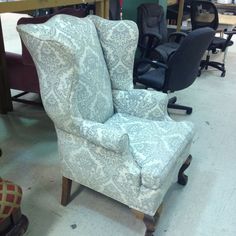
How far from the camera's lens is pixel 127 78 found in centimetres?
187

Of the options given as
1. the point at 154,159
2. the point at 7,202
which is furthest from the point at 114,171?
the point at 7,202

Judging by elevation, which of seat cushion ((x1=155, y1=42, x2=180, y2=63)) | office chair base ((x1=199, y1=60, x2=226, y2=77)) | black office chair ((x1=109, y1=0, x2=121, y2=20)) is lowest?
office chair base ((x1=199, y1=60, x2=226, y2=77))

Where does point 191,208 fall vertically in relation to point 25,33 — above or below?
below

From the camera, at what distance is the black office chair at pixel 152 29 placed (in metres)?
3.29

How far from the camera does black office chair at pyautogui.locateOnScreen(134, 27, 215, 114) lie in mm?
2207

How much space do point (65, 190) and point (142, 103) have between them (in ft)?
2.33

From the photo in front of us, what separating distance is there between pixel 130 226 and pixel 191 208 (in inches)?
15.9

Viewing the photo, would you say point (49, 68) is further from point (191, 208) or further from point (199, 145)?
point (199, 145)

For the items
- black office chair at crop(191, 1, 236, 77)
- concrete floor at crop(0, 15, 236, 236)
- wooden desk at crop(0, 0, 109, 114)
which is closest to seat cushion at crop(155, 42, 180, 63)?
concrete floor at crop(0, 15, 236, 236)

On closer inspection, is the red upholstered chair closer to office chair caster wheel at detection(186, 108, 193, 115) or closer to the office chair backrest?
the office chair backrest

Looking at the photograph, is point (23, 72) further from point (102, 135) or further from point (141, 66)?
point (102, 135)

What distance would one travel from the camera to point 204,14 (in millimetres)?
3959

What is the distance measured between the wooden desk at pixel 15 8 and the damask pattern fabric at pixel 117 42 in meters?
0.29

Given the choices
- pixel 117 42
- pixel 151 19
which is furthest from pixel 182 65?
pixel 151 19
